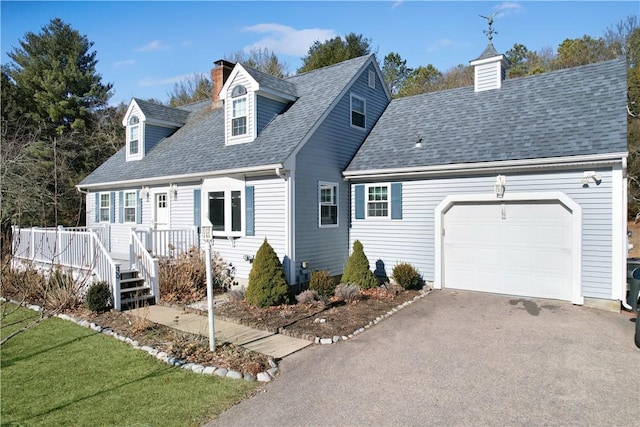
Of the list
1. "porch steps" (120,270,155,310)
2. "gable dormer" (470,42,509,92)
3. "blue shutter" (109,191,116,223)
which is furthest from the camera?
"blue shutter" (109,191,116,223)

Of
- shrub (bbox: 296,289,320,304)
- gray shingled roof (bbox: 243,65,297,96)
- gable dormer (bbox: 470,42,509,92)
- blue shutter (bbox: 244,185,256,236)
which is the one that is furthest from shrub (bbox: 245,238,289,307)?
gable dormer (bbox: 470,42,509,92)

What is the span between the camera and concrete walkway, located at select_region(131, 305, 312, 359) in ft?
21.4

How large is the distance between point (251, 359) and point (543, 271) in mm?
7228

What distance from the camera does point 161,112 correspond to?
1638cm

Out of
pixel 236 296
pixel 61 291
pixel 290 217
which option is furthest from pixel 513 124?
pixel 61 291

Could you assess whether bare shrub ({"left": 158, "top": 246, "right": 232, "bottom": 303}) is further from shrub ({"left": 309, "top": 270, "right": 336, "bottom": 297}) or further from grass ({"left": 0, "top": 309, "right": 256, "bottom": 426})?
grass ({"left": 0, "top": 309, "right": 256, "bottom": 426})

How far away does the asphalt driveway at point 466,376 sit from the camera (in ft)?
14.3

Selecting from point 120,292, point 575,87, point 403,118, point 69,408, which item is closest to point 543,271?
point 575,87

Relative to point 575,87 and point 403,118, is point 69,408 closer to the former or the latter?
point 403,118

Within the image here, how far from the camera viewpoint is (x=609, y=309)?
27.1 ft

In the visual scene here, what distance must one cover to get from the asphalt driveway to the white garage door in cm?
128

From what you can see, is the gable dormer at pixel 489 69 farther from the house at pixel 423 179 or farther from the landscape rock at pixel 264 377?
the landscape rock at pixel 264 377

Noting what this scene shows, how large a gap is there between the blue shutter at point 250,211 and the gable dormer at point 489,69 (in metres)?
8.17

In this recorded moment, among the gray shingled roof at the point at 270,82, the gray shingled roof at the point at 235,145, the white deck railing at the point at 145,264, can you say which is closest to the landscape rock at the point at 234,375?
the white deck railing at the point at 145,264
